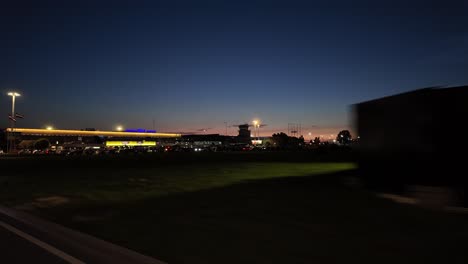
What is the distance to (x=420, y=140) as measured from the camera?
9.64m

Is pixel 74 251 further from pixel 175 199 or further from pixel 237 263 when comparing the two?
pixel 175 199

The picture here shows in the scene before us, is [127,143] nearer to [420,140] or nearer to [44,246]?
[44,246]

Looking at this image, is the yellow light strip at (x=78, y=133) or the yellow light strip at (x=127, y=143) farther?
the yellow light strip at (x=127, y=143)

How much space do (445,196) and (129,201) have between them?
31.8 feet

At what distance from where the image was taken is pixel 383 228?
26.0 ft

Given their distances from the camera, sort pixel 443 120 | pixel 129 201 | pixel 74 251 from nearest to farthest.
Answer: pixel 74 251, pixel 443 120, pixel 129 201

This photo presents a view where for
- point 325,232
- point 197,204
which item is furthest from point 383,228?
point 197,204

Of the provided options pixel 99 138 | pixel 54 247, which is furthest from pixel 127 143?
pixel 54 247

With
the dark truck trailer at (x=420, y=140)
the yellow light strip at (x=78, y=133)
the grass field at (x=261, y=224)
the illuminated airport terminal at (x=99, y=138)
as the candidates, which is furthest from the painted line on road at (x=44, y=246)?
the illuminated airport terminal at (x=99, y=138)

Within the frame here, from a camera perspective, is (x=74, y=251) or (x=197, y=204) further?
(x=197, y=204)

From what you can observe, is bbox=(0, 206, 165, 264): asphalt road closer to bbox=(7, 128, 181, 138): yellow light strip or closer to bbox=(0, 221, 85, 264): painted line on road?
bbox=(0, 221, 85, 264): painted line on road

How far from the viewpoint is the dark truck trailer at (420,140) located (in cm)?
900

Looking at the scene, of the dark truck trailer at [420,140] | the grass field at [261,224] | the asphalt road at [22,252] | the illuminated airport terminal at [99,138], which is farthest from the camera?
the illuminated airport terminal at [99,138]

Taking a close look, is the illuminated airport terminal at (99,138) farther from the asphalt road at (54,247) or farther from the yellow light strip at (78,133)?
the asphalt road at (54,247)
